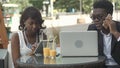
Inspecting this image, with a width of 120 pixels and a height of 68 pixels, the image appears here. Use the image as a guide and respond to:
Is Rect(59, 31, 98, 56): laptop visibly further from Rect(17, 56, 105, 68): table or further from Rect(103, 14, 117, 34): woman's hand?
Rect(103, 14, 117, 34): woman's hand

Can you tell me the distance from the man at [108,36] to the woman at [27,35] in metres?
0.56

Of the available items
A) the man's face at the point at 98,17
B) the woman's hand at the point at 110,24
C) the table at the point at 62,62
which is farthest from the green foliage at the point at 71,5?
the table at the point at 62,62

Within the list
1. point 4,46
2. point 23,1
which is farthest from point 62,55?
point 23,1

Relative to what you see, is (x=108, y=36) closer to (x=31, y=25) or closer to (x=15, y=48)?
(x=31, y=25)

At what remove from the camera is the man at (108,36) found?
3057 mm

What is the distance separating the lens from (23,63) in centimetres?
264

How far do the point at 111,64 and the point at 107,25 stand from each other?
37cm

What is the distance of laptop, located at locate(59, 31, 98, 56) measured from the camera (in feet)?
9.25

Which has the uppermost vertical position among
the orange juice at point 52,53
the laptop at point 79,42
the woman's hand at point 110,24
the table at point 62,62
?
the woman's hand at point 110,24

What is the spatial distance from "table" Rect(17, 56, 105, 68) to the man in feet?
1.11

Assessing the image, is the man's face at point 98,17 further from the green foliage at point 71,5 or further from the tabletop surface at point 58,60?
the green foliage at point 71,5

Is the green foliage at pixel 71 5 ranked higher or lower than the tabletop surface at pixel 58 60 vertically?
higher

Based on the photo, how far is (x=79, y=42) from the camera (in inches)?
111

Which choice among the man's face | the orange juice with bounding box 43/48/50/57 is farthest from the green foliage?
the orange juice with bounding box 43/48/50/57
